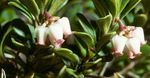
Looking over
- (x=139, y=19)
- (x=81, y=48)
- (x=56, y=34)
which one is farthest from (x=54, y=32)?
(x=139, y=19)

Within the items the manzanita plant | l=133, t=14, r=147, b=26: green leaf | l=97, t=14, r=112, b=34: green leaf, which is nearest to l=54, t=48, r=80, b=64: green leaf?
the manzanita plant

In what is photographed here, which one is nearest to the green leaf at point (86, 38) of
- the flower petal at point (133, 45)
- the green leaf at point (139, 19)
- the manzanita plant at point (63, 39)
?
the manzanita plant at point (63, 39)

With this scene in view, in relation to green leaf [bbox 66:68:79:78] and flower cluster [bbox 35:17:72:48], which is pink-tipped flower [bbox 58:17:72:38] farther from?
green leaf [bbox 66:68:79:78]

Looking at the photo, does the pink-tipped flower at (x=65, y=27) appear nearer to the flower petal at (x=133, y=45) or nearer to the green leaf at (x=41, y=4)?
the green leaf at (x=41, y=4)

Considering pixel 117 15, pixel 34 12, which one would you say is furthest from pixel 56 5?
pixel 117 15

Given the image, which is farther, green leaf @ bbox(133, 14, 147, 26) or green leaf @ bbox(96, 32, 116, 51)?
green leaf @ bbox(133, 14, 147, 26)

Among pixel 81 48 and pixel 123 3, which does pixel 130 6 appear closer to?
pixel 123 3

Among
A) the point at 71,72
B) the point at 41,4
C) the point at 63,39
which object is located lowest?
the point at 71,72
